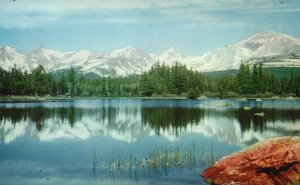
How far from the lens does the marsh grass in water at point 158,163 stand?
23125 millimetres

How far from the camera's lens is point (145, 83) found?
191 m

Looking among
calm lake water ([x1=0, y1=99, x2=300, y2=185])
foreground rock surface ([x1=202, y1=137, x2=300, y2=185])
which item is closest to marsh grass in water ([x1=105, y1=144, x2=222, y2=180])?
calm lake water ([x1=0, y1=99, x2=300, y2=185])

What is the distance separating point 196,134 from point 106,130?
10.4 m

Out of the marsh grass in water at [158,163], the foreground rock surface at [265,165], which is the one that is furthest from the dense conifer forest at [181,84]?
the foreground rock surface at [265,165]

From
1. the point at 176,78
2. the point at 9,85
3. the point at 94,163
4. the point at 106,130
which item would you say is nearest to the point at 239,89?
the point at 176,78

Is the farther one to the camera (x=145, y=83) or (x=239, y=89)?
(x=145, y=83)

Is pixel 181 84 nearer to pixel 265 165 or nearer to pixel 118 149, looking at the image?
pixel 118 149

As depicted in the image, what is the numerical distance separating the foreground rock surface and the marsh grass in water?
12.2 ft

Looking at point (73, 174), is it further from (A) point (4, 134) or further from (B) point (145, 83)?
(B) point (145, 83)

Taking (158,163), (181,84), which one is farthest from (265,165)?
(181,84)

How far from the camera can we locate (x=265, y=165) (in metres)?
19.6

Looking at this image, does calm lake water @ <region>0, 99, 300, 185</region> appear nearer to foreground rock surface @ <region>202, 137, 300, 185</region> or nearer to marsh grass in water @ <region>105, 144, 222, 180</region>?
marsh grass in water @ <region>105, 144, 222, 180</region>

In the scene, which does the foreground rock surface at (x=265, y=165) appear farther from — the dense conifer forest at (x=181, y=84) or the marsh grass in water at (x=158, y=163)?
the dense conifer forest at (x=181, y=84)

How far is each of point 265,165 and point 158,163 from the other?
297 inches
